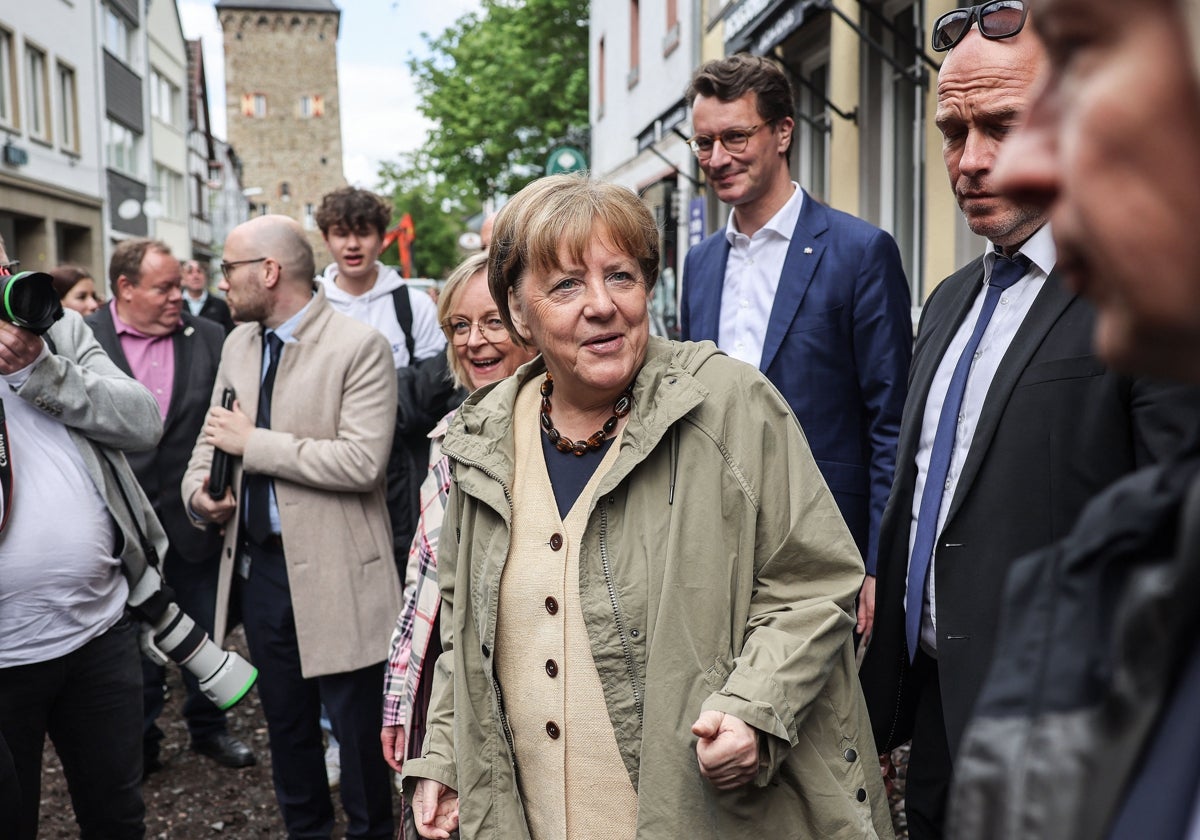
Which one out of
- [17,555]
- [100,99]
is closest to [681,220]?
[17,555]

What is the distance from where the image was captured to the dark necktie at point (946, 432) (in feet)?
7.39

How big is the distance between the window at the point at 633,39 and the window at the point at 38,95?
11428mm

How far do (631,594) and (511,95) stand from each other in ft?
77.8

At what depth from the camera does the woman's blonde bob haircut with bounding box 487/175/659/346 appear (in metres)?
2.27

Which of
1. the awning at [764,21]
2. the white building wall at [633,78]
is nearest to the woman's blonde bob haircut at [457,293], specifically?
the awning at [764,21]

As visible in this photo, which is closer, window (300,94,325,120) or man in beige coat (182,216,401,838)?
man in beige coat (182,216,401,838)

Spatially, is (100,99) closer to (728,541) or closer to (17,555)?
(17,555)

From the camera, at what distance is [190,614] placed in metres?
5.46

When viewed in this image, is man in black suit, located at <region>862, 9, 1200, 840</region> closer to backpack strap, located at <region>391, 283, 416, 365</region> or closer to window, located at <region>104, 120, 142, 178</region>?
backpack strap, located at <region>391, 283, 416, 365</region>

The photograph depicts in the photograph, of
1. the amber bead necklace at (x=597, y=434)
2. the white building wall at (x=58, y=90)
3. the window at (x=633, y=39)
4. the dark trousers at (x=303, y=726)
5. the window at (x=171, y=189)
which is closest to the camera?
the amber bead necklace at (x=597, y=434)

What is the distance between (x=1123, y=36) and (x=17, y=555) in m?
3.13

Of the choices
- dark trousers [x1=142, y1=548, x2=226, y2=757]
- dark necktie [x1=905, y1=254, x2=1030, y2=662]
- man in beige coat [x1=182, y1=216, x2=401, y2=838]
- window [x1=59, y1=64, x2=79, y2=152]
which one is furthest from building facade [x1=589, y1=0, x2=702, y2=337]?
window [x1=59, y1=64, x2=79, y2=152]

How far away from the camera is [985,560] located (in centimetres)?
204

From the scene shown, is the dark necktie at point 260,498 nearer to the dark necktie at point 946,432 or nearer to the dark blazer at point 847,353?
the dark blazer at point 847,353
